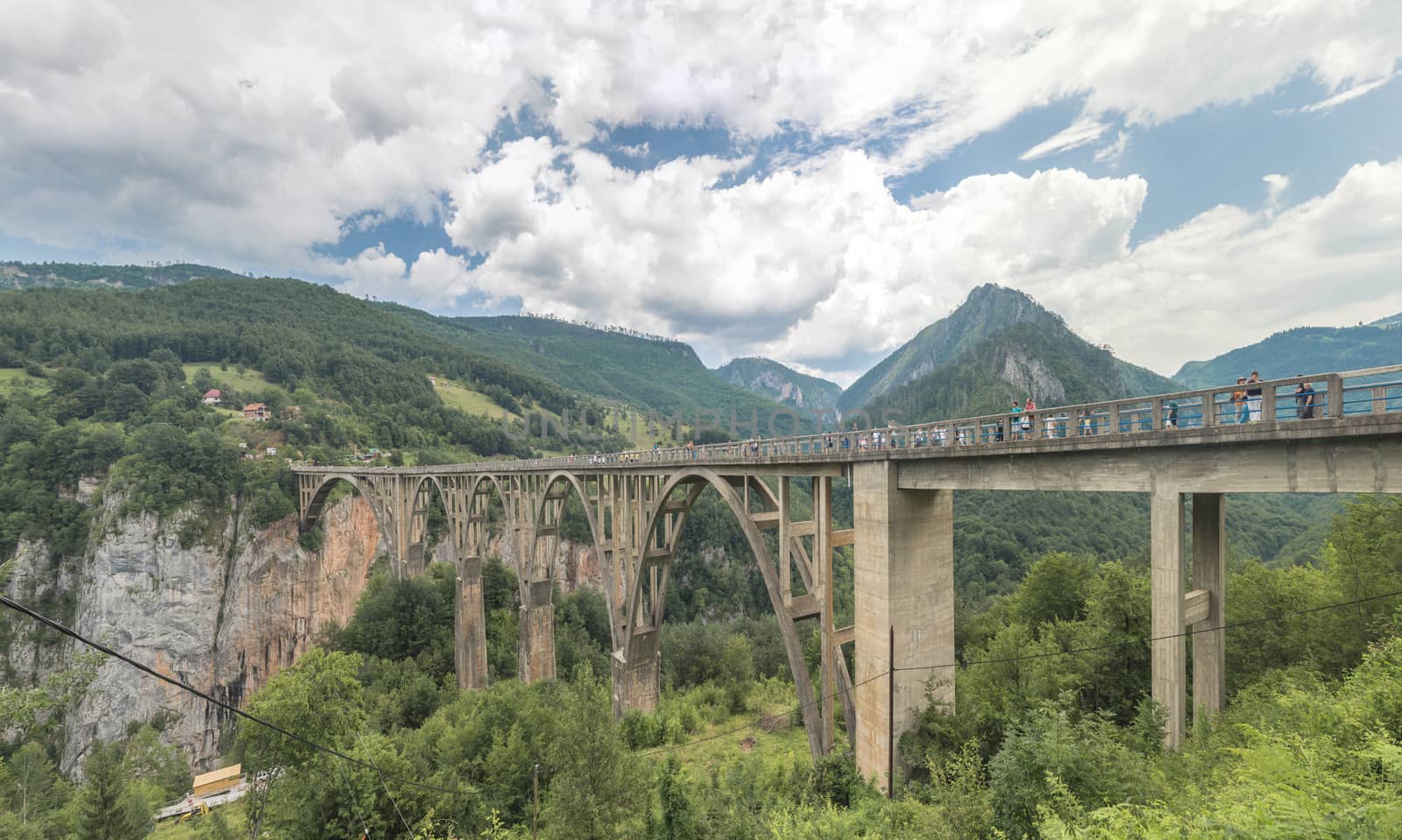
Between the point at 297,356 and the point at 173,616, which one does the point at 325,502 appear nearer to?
the point at 173,616

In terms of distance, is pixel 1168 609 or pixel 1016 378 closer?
pixel 1168 609

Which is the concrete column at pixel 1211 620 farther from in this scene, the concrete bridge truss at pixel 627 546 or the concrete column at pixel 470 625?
the concrete column at pixel 470 625

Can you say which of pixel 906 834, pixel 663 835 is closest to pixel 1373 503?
pixel 906 834

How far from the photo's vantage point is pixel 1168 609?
379 inches

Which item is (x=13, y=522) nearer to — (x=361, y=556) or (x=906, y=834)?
(x=361, y=556)

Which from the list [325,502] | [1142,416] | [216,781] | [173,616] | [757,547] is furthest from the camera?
[325,502]

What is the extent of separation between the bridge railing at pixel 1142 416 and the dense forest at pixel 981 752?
155 inches

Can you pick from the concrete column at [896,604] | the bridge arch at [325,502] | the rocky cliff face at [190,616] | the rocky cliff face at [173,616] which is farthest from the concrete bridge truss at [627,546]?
the rocky cliff face at [173,616]

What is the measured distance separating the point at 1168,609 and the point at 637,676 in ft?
74.0

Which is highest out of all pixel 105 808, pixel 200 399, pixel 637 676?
pixel 200 399

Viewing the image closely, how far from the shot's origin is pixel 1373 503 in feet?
48.8

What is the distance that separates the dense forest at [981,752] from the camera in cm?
682

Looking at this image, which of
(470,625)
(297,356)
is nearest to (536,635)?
(470,625)

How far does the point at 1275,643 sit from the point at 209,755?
74.7 metres
